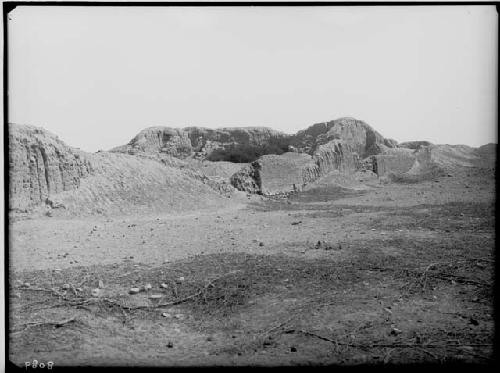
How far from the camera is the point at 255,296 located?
4176 mm

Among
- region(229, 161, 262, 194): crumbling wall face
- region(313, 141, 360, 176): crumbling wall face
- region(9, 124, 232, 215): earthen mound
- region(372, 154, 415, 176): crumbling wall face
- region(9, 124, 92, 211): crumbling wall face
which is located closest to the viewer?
region(9, 124, 92, 211): crumbling wall face

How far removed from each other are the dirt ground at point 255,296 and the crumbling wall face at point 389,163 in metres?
10.9

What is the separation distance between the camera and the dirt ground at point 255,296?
3.62 meters

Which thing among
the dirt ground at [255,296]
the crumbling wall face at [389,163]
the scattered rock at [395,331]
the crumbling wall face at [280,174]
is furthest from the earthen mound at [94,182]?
the crumbling wall face at [389,163]

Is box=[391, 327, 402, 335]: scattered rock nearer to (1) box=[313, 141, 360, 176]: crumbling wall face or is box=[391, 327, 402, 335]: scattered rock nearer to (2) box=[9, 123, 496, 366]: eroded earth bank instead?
(2) box=[9, 123, 496, 366]: eroded earth bank

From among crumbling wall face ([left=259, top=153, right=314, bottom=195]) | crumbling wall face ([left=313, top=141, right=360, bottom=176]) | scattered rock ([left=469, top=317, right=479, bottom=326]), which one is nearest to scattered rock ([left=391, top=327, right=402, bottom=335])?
scattered rock ([left=469, top=317, right=479, bottom=326])

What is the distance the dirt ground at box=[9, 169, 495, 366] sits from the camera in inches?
143

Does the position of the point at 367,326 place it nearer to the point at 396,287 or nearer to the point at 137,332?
the point at 396,287

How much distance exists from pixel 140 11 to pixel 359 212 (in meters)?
5.35

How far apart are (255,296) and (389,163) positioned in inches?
557

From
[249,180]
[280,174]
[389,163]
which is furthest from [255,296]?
[389,163]

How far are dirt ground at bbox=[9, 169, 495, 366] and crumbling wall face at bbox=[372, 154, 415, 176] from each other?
10.9 m

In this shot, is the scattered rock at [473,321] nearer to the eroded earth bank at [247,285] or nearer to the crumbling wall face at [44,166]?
the eroded earth bank at [247,285]

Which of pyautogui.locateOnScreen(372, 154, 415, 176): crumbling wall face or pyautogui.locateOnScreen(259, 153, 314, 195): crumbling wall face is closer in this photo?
pyautogui.locateOnScreen(259, 153, 314, 195): crumbling wall face
